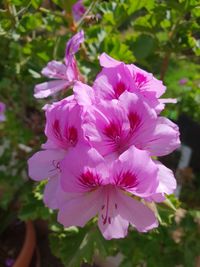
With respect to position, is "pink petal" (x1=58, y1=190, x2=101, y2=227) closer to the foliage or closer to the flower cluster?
the flower cluster

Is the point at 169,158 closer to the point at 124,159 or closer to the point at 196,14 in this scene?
the point at 196,14

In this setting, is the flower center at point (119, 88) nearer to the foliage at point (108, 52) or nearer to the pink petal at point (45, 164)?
the pink petal at point (45, 164)

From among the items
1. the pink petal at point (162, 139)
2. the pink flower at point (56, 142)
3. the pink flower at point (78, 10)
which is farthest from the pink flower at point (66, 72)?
the pink flower at point (78, 10)

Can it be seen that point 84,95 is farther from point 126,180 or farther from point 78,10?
point 78,10

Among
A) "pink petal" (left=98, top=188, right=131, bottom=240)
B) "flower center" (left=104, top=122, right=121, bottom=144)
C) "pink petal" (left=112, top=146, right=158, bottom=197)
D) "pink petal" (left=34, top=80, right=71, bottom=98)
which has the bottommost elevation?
"pink petal" (left=98, top=188, right=131, bottom=240)

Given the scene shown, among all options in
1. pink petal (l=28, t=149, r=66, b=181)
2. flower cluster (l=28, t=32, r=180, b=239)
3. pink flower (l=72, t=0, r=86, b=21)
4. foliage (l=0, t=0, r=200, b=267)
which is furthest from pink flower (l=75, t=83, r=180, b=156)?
pink flower (l=72, t=0, r=86, b=21)

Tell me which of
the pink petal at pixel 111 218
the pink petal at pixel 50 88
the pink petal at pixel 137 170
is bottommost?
the pink petal at pixel 111 218

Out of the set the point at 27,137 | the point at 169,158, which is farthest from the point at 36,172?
the point at 169,158
